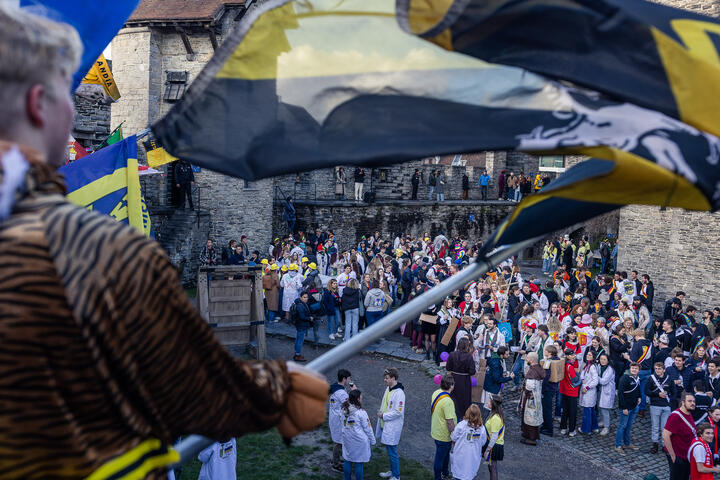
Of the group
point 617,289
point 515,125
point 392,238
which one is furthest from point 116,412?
point 392,238

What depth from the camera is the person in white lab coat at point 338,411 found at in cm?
955

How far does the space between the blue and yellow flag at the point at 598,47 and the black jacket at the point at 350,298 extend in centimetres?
1380

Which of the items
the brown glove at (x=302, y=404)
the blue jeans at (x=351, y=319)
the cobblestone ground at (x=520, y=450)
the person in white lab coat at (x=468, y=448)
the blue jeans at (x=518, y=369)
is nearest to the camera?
the brown glove at (x=302, y=404)

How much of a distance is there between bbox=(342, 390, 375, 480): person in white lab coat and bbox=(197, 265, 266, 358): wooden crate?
543cm

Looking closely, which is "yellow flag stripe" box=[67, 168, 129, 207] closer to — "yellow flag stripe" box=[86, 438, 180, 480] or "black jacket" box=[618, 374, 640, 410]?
"yellow flag stripe" box=[86, 438, 180, 480]

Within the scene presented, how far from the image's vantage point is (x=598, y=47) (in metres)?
2.35

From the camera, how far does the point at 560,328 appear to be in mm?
13117

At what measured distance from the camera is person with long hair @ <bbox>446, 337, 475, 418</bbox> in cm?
1109

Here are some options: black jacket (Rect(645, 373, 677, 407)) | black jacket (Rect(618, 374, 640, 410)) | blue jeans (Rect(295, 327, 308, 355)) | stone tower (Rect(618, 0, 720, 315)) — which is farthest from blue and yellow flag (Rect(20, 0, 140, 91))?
stone tower (Rect(618, 0, 720, 315))

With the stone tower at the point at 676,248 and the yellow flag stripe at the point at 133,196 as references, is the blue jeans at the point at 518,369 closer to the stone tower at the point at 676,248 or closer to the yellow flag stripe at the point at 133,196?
the stone tower at the point at 676,248

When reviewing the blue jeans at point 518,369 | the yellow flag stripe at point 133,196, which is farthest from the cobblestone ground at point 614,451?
the yellow flag stripe at point 133,196

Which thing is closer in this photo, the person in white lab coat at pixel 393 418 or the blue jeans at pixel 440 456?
the blue jeans at pixel 440 456

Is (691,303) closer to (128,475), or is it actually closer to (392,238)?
(392,238)

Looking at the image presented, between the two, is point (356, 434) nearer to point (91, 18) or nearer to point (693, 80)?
point (91, 18)
